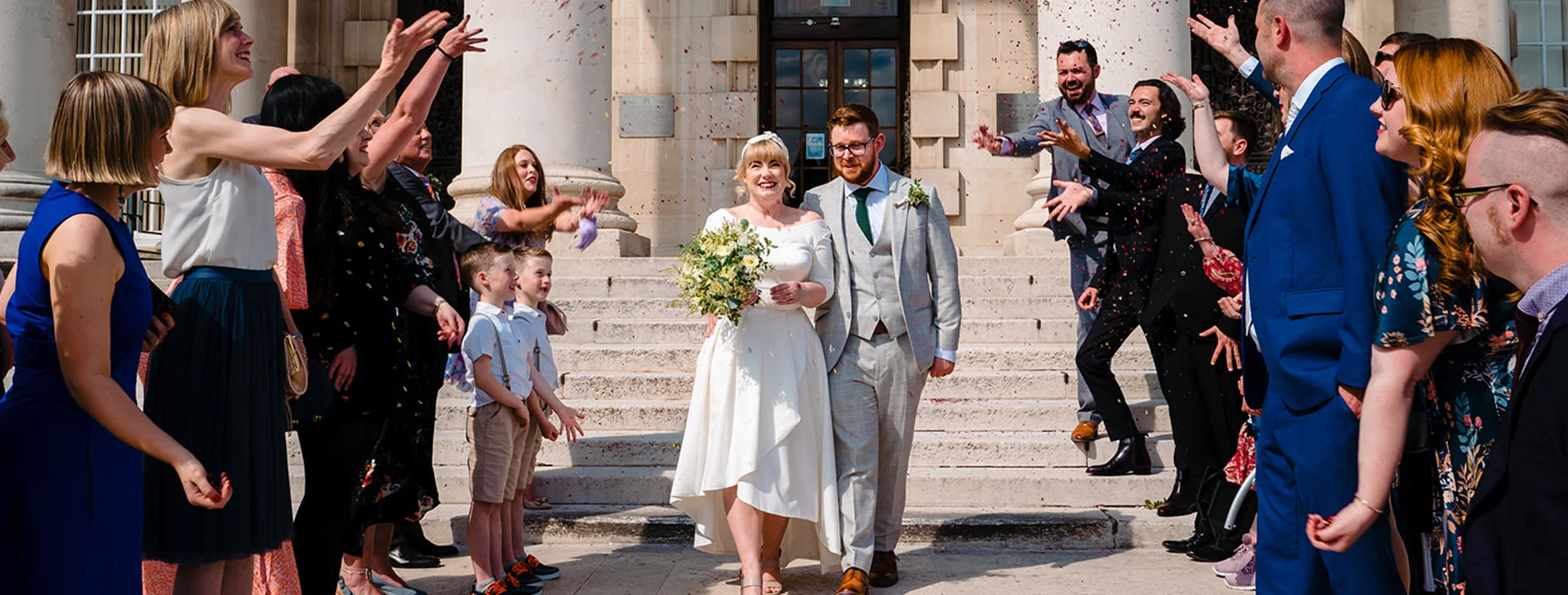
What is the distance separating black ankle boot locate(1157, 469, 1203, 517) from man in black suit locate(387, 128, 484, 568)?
3.73m

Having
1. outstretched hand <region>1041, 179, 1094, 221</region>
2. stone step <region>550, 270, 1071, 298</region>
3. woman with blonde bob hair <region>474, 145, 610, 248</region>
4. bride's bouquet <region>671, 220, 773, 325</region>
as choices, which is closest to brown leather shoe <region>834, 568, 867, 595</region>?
bride's bouquet <region>671, 220, 773, 325</region>

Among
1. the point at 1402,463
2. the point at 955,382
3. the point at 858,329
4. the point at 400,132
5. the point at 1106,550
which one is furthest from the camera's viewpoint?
the point at 955,382

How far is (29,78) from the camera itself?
1163 cm

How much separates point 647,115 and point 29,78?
6395mm

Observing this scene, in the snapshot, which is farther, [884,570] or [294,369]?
[884,570]

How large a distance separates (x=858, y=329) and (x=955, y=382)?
2.98m

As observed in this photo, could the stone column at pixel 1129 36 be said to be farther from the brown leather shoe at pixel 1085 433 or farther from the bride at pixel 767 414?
the bride at pixel 767 414

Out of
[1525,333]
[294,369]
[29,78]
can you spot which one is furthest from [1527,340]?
[29,78]

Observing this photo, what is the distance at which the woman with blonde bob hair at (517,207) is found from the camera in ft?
19.5

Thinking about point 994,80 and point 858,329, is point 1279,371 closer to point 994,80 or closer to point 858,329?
point 858,329

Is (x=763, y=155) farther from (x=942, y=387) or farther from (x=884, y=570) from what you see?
(x=942, y=387)

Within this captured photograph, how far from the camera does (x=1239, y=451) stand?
5.62m

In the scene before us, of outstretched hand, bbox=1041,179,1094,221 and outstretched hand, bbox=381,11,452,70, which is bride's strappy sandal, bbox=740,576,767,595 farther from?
outstretched hand, bbox=381,11,452,70

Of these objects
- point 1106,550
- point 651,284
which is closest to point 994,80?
point 651,284
